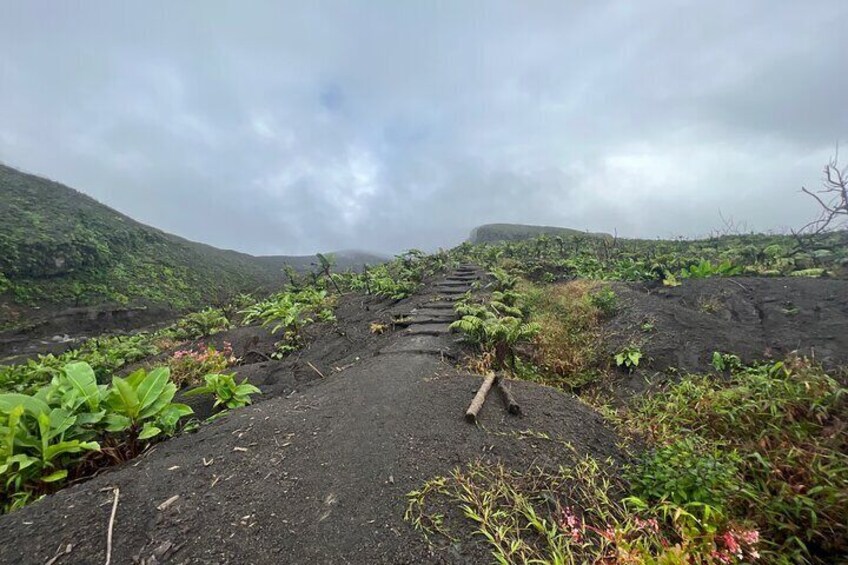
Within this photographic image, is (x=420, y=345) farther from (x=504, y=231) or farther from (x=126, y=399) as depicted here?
(x=504, y=231)

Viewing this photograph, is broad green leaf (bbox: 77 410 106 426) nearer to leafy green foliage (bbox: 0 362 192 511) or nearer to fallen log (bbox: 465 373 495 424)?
leafy green foliage (bbox: 0 362 192 511)

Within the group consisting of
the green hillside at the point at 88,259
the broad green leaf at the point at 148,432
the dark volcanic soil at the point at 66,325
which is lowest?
the dark volcanic soil at the point at 66,325

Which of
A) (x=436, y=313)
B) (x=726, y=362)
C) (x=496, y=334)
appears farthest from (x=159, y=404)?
(x=726, y=362)

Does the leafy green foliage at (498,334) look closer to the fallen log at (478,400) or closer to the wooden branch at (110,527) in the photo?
the fallen log at (478,400)

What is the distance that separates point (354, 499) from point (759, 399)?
3.79m

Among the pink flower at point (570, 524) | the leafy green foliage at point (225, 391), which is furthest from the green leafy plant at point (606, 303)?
the leafy green foliage at point (225, 391)

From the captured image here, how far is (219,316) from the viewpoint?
430 inches

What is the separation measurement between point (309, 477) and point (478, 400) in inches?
62.3

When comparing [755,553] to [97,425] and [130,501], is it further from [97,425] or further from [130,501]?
[97,425]

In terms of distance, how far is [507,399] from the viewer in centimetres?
360

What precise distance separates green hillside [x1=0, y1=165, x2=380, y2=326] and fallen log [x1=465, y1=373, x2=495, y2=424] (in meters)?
17.8

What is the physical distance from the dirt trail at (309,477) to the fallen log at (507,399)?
0.10 meters

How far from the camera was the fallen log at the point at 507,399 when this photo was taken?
11.3 ft

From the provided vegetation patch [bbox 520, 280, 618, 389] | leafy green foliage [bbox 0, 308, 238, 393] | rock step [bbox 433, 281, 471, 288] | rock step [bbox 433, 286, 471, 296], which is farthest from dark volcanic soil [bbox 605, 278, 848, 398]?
leafy green foliage [bbox 0, 308, 238, 393]
